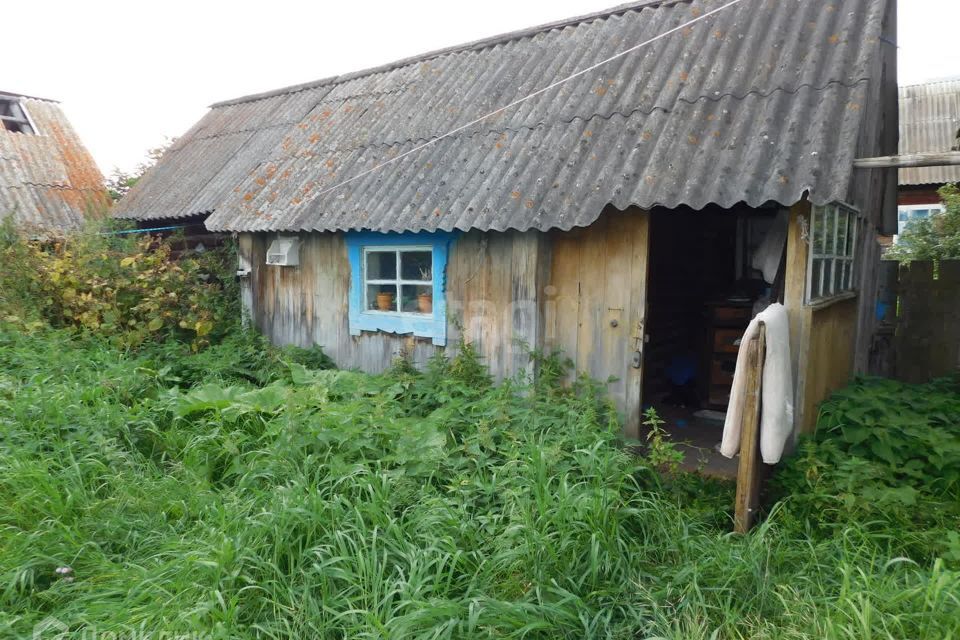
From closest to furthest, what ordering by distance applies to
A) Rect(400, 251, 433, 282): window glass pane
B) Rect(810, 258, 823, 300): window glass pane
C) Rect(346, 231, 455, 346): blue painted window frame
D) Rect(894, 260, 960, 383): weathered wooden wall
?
Rect(810, 258, 823, 300): window glass pane
Rect(346, 231, 455, 346): blue painted window frame
Rect(400, 251, 433, 282): window glass pane
Rect(894, 260, 960, 383): weathered wooden wall

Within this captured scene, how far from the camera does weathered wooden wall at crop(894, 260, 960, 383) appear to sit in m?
8.84

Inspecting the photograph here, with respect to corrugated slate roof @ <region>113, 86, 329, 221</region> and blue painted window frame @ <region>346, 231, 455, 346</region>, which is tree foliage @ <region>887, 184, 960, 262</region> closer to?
blue painted window frame @ <region>346, 231, 455, 346</region>

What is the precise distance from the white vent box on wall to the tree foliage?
12129mm

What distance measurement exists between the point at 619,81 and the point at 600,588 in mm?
5336

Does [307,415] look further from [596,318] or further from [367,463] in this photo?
[596,318]

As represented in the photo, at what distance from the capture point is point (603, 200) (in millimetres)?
5523

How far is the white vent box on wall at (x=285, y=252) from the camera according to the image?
8211 mm

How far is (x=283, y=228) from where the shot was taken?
7.75 metres

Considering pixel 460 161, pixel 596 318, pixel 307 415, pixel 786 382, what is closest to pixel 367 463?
pixel 307 415

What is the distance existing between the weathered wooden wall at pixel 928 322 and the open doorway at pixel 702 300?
9.38 ft

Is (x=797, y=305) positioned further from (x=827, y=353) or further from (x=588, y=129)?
(x=588, y=129)

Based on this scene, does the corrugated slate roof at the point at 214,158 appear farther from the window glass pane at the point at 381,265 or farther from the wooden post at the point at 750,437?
the wooden post at the point at 750,437

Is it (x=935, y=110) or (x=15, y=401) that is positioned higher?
(x=935, y=110)

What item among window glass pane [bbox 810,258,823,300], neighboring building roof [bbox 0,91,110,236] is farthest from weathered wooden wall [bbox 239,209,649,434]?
neighboring building roof [bbox 0,91,110,236]
